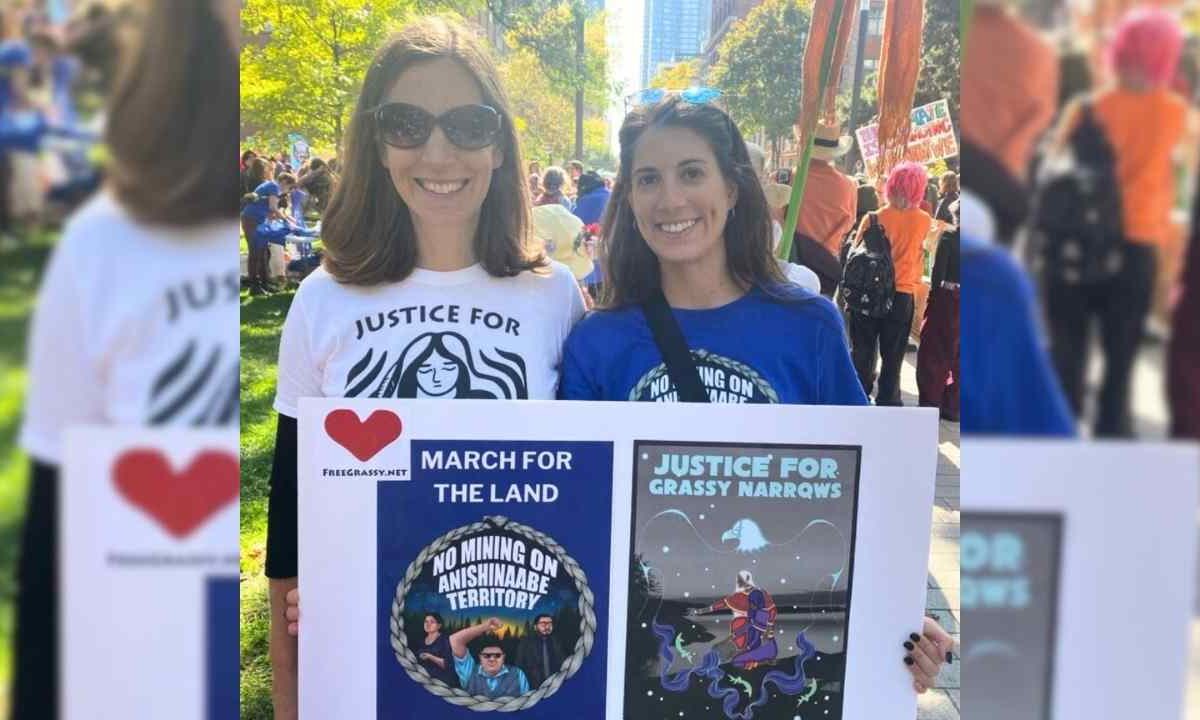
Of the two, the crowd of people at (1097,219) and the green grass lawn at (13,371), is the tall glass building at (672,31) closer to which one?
the crowd of people at (1097,219)

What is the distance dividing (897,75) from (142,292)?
52.5 inches

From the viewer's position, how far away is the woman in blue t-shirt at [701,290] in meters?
1.55

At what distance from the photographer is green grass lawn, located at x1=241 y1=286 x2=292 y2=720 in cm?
154

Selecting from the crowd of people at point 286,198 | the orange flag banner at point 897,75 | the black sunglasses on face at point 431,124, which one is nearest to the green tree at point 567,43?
the black sunglasses on face at point 431,124

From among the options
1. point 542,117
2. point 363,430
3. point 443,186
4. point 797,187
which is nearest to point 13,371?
point 363,430

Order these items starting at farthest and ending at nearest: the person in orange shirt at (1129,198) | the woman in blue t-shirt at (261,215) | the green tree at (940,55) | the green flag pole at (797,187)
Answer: the green flag pole at (797,187) < the green tree at (940,55) < the woman in blue t-shirt at (261,215) < the person in orange shirt at (1129,198)

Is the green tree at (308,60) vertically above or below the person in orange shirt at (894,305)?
above

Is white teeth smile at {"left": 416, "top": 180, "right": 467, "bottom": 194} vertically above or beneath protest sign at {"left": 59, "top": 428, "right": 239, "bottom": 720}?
above

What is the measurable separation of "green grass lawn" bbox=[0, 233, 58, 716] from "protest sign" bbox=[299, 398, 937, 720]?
666 mm

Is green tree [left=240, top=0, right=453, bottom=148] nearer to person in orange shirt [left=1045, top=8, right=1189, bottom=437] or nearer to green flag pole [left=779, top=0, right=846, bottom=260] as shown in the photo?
green flag pole [left=779, top=0, right=846, bottom=260]

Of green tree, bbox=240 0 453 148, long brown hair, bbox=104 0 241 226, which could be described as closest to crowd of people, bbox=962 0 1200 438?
long brown hair, bbox=104 0 241 226

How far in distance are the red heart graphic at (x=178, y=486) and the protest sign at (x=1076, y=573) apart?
664mm

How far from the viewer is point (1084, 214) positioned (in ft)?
2.19

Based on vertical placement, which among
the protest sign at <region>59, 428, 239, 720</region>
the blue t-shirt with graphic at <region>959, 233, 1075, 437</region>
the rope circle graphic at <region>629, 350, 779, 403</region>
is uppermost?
the blue t-shirt with graphic at <region>959, 233, 1075, 437</region>
